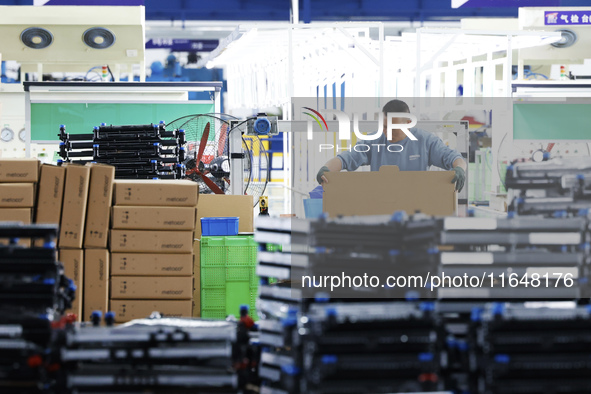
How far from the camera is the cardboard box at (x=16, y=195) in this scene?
413 centimetres

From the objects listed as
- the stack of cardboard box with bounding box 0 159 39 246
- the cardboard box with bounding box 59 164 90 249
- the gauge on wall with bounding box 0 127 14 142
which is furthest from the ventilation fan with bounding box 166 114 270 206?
the gauge on wall with bounding box 0 127 14 142

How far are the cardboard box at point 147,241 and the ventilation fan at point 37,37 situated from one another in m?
5.36

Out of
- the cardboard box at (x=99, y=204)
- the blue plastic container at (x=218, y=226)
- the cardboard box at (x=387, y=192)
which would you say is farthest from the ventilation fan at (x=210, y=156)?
the cardboard box at (x=387, y=192)

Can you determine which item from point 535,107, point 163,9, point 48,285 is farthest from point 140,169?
point 163,9

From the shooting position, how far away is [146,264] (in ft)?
14.2

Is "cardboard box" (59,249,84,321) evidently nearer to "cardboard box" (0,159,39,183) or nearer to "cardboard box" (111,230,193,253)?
"cardboard box" (111,230,193,253)

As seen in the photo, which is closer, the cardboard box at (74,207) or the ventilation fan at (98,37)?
the cardboard box at (74,207)

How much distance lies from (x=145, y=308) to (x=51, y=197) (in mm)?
873

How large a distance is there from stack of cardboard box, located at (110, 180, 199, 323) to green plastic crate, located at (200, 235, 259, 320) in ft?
1.04

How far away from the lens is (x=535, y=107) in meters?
7.47

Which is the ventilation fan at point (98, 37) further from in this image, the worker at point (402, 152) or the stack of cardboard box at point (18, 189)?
the worker at point (402, 152)

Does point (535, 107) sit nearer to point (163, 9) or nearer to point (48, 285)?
point (48, 285)

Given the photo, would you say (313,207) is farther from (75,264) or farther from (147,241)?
(75,264)

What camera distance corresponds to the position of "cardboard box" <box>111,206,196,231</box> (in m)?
4.27
